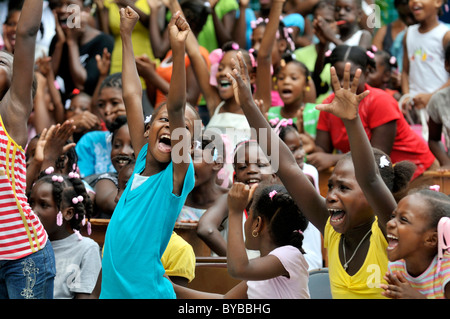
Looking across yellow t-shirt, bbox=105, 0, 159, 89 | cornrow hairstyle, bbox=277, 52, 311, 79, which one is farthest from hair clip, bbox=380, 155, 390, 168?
yellow t-shirt, bbox=105, 0, 159, 89

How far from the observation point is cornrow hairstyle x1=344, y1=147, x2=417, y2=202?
361cm

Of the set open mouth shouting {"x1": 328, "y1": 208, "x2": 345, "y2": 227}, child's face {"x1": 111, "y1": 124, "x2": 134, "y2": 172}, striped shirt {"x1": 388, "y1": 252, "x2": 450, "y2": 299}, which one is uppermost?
open mouth shouting {"x1": 328, "y1": 208, "x2": 345, "y2": 227}

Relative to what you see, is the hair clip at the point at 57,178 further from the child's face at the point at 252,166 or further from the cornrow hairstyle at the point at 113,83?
the cornrow hairstyle at the point at 113,83

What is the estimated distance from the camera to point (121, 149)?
18.1 ft

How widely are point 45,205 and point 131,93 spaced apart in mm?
1040

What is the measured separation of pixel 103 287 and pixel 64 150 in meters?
1.86

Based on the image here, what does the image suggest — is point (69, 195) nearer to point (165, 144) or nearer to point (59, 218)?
point (59, 218)

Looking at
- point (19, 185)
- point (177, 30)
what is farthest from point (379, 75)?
point (19, 185)

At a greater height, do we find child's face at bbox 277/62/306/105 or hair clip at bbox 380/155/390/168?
hair clip at bbox 380/155/390/168

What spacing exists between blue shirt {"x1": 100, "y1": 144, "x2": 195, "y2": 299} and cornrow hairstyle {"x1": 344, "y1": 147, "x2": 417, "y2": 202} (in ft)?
3.14

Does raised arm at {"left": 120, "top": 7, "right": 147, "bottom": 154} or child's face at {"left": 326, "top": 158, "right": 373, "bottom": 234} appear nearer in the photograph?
child's face at {"left": 326, "top": 158, "right": 373, "bottom": 234}

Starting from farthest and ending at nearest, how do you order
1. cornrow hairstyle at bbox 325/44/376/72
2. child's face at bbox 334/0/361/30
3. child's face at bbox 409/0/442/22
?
child's face at bbox 334/0/361/30, child's face at bbox 409/0/442/22, cornrow hairstyle at bbox 325/44/376/72

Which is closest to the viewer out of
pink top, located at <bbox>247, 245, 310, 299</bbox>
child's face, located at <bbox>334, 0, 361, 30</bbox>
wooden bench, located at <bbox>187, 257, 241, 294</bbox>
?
pink top, located at <bbox>247, 245, 310, 299</bbox>

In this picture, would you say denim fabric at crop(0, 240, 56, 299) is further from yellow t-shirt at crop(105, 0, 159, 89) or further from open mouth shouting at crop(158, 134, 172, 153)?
yellow t-shirt at crop(105, 0, 159, 89)
